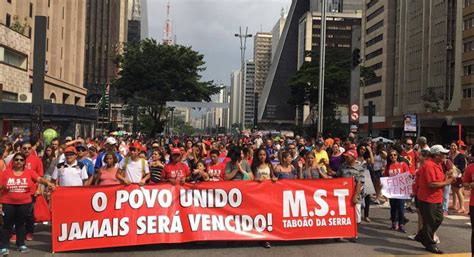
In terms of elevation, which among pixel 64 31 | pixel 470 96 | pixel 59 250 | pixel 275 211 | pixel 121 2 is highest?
pixel 121 2

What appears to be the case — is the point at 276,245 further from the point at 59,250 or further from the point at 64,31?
the point at 64,31

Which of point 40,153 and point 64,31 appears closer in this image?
point 40,153

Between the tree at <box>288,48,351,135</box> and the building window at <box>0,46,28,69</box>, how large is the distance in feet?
85.8

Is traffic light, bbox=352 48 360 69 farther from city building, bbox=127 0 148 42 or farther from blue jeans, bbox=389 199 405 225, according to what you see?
city building, bbox=127 0 148 42

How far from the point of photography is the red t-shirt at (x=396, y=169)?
400 inches

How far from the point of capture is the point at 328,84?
51469mm

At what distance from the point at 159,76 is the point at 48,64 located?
20.3m

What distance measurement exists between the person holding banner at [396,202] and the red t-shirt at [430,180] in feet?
5.71

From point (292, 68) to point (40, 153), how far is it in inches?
5530

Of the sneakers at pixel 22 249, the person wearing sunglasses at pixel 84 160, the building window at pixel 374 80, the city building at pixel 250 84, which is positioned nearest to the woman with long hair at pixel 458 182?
the person wearing sunglasses at pixel 84 160

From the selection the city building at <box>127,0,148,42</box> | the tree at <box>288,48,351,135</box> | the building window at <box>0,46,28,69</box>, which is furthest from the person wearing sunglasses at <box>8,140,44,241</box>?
the city building at <box>127,0,148,42</box>

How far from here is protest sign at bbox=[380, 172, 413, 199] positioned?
389 inches

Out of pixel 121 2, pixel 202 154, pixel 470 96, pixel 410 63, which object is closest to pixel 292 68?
pixel 121 2

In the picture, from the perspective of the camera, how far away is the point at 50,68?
180ft
